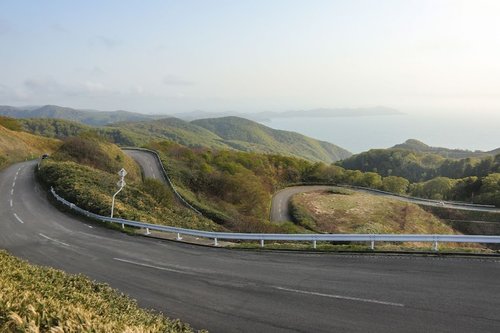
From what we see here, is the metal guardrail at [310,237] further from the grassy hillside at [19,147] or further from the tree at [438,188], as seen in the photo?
the tree at [438,188]

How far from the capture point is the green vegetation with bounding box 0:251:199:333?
21.1 feet

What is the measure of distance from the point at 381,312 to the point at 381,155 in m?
160

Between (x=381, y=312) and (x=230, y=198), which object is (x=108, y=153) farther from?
(x=381, y=312)

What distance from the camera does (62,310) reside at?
6.95 metres

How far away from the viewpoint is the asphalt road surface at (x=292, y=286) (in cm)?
955

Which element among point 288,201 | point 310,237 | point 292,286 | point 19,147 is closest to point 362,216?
point 288,201

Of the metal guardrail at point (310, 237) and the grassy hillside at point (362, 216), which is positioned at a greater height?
the metal guardrail at point (310, 237)

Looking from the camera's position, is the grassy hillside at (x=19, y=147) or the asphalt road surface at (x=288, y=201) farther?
the grassy hillside at (x=19, y=147)

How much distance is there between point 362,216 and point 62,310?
44008mm

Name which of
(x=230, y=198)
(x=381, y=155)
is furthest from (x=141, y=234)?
(x=381, y=155)

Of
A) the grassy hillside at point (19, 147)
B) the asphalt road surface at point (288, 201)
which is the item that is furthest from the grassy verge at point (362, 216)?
the grassy hillside at point (19, 147)

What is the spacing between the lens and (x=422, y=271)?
12586 mm

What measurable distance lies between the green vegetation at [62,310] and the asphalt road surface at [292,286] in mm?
2007

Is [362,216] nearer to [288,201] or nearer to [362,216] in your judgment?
[362,216]
